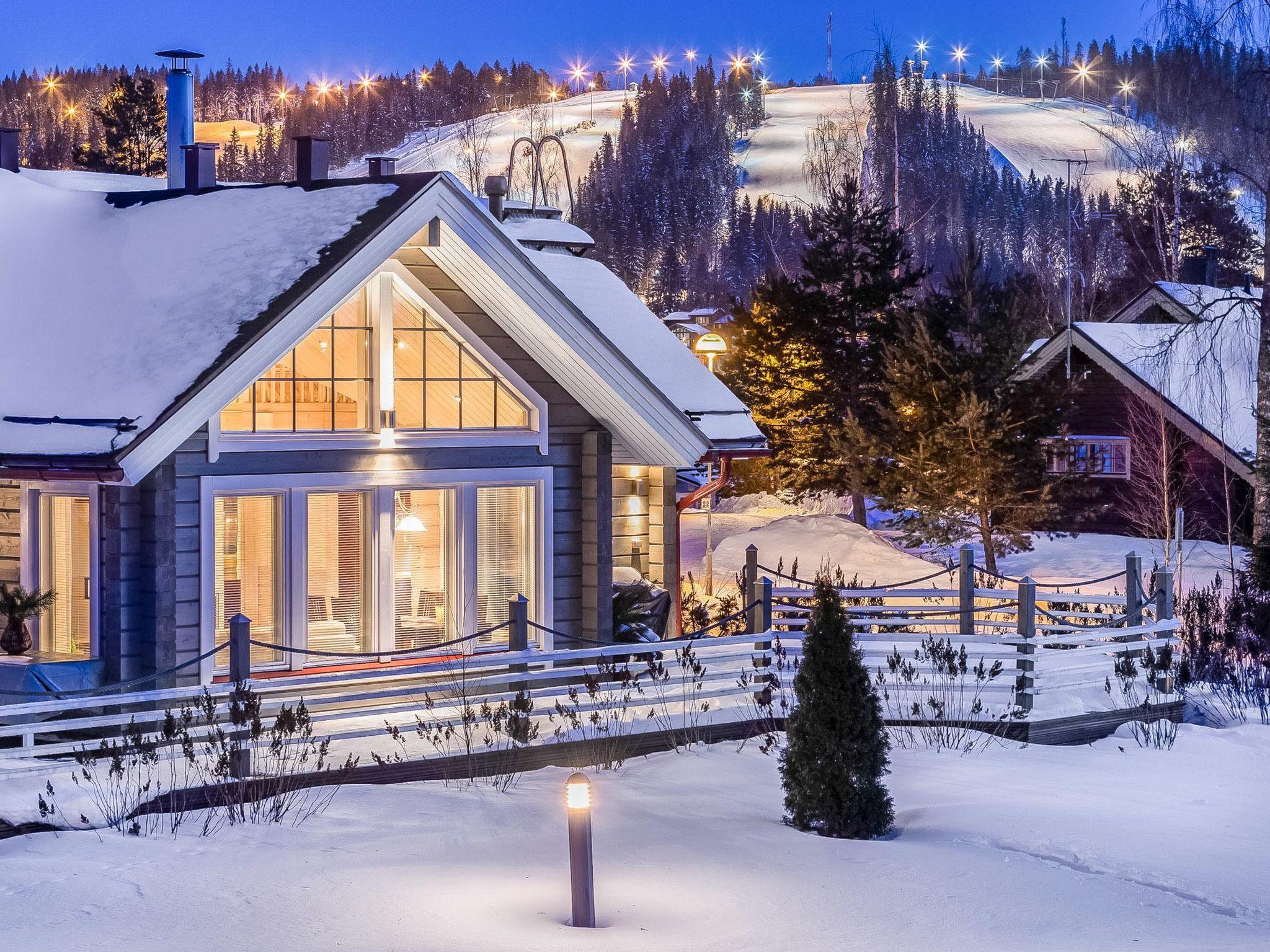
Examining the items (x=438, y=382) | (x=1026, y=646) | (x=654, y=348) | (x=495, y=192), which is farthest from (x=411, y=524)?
(x=495, y=192)

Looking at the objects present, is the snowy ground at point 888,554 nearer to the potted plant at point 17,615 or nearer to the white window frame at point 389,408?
the white window frame at point 389,408

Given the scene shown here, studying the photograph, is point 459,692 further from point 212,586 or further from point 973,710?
point 973,710

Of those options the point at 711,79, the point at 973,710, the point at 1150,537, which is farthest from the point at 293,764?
the point at 711,79

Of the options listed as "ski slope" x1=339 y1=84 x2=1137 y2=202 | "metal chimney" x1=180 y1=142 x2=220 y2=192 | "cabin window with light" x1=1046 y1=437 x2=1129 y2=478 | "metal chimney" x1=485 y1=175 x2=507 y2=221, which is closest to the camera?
"metal chimney" x1=180 y1=142 x2=220 y2=192

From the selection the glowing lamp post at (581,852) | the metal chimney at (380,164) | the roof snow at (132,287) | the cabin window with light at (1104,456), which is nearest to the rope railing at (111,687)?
the roof snow at (132,287)

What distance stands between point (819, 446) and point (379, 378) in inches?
938

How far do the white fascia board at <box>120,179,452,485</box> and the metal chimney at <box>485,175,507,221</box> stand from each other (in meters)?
9.58

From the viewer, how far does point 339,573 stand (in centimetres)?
1307

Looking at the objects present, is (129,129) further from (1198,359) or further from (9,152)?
(9,152)

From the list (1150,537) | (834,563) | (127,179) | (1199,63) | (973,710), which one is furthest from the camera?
(1150,537)

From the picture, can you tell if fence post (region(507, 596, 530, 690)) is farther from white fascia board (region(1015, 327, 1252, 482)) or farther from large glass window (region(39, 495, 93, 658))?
white fascia board (region(1015, 327, 1252, 482))

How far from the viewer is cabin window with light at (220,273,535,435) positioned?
1273 centimetres

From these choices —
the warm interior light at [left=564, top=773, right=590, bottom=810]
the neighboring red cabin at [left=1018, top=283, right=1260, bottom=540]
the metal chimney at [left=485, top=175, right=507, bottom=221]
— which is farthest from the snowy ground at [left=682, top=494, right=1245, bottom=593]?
the warm interior light at [left=564, top=773, right=590, bottom=810]

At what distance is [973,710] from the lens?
12812 mm
